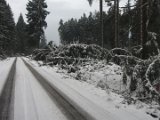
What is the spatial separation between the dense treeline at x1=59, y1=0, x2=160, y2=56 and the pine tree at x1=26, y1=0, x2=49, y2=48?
656cm

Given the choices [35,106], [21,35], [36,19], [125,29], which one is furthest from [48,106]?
[21,35]

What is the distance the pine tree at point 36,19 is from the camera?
150 feet

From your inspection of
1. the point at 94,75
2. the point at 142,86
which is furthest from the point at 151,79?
the point at 94,75

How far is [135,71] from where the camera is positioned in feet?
27.2

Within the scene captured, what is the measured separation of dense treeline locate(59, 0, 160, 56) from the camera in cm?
1000

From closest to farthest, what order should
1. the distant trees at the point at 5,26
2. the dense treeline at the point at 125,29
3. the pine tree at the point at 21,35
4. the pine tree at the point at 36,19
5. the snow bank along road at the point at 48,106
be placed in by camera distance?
the snow bank along road at the point at 48,106
the dense treeline at the point at 125,29
the distant trees at the point at 5,26
the pine tree at the point at 36,19
the pine tree at the point at 21,35

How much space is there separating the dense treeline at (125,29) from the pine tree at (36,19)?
6.56m

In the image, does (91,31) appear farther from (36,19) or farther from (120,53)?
(120,53)

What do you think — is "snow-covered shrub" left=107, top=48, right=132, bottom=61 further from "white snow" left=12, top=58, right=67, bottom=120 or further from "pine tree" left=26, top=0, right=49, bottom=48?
"pine tree" left=26, top=0, right=49, bottom=48

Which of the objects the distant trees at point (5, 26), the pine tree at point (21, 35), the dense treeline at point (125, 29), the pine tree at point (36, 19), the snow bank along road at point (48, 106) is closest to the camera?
the snow bank along road at point (48, 106)

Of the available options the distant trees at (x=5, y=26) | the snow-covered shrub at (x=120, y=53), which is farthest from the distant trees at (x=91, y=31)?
the snow-covered shrub at (x=120, y=53)

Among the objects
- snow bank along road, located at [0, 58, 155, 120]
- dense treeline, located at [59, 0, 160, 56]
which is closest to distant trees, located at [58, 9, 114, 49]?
dense treeline, located at [59, 0, 160, 56]

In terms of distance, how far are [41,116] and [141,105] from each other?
2.78 m

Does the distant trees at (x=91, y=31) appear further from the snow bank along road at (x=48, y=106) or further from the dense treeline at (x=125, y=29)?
the snow bank along road at (x=48, y=106)
